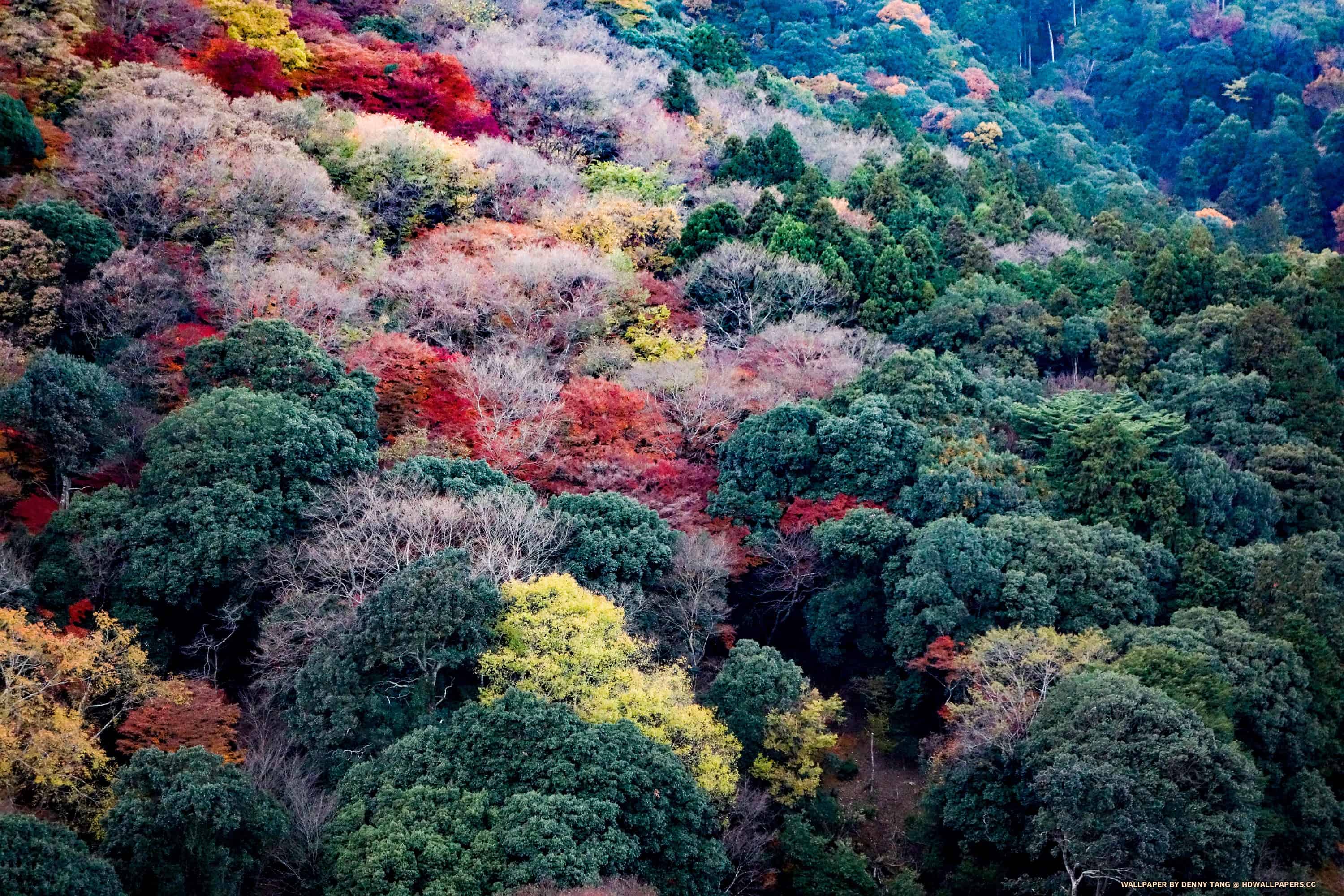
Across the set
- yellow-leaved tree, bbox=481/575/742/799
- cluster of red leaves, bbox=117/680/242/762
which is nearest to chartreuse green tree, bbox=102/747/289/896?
cluster of red leaves, bbox=117/680/242/762

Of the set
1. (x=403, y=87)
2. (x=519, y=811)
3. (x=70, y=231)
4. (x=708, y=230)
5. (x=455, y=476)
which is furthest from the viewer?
(x=403, y=87)

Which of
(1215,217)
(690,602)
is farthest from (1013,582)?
(1215,217)

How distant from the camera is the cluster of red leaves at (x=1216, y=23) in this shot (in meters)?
75.8

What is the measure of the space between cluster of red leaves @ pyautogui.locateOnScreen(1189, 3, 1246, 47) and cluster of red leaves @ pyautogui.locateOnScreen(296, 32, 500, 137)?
168 feet

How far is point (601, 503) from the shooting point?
94.4 ft

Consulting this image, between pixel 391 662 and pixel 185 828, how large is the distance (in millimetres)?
5392

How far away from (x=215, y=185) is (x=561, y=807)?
23.2m

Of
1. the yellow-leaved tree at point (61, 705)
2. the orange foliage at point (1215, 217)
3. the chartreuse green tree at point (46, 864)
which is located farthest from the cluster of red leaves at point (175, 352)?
the orange foliage at point (1215, 217)

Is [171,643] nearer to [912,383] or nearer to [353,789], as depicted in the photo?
[353,789]

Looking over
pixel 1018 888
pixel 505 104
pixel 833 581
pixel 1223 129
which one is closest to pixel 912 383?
pixel 833 581

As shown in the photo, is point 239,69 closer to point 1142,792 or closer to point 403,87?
point 403,87

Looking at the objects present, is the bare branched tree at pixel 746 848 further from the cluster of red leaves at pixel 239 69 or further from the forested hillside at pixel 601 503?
the cluster of red leaves at pixel 239 69

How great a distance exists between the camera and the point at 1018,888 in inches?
926

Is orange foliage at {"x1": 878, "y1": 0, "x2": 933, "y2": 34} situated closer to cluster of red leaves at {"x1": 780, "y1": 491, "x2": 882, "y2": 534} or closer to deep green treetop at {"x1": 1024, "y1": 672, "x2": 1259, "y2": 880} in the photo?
cluster of red leaves at {"x1": 780, "y1": 491, "x2": 882, "y2": 534}
